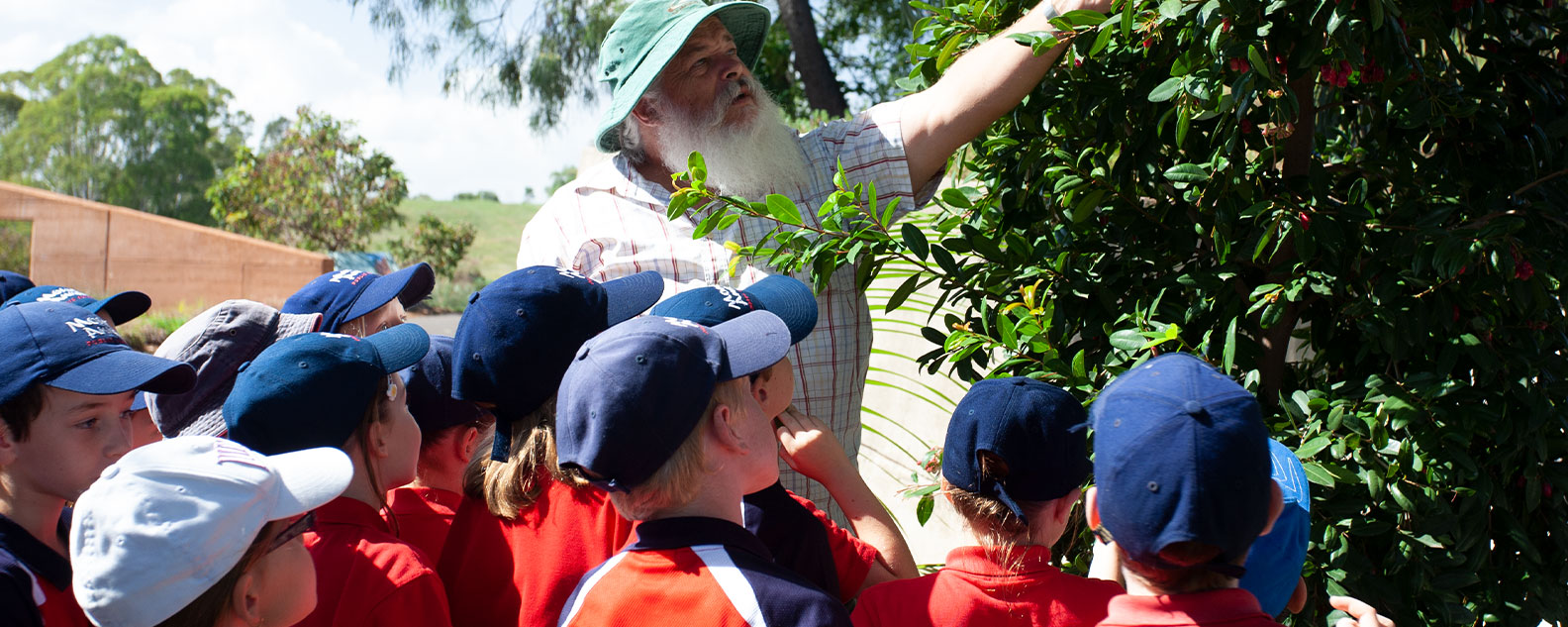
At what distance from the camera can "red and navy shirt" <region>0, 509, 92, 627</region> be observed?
150cm

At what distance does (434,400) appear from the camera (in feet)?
7.16

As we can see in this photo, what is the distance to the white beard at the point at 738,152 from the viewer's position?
2.55 m

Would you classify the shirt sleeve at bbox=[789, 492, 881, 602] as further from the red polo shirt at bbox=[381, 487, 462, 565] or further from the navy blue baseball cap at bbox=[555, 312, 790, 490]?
the red polo shirt at bbox=[381, 487, 462, 565]

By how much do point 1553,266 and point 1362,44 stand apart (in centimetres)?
48

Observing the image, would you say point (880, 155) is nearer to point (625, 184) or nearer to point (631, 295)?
point (625, 184)

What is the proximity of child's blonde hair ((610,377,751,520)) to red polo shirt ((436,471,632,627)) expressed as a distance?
276mm

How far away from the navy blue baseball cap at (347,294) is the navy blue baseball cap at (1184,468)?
1.65m

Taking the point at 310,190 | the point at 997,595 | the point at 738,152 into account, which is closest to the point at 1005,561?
the point at 997,595

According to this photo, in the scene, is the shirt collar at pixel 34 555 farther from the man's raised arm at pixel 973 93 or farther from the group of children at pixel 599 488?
the man's raised arm at pixel 973 93

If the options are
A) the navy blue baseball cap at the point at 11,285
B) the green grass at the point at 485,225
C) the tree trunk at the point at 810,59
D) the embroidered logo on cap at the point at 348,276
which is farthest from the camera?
the green grass at the point at 485,225

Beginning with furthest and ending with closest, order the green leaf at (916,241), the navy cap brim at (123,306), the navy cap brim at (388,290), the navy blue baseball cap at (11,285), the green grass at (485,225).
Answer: the green grass at (485,225) → the navy blue baseball cap at (11,285) → the navy cap brim at (123,306) → the navy cap brim at (388,290) → the green leaf at (916,241)

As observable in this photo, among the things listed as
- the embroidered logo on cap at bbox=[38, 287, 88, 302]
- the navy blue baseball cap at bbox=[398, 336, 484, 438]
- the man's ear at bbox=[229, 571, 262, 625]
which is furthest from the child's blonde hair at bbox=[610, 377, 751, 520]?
the embroidered logo on cap at bbox=[38, 287, 88, 302]

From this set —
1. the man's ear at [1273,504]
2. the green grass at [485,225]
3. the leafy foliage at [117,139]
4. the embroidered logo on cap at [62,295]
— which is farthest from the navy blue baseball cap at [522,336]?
the leafy foliage at [117,139]

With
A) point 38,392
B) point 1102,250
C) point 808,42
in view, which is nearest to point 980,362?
point 1102,250
